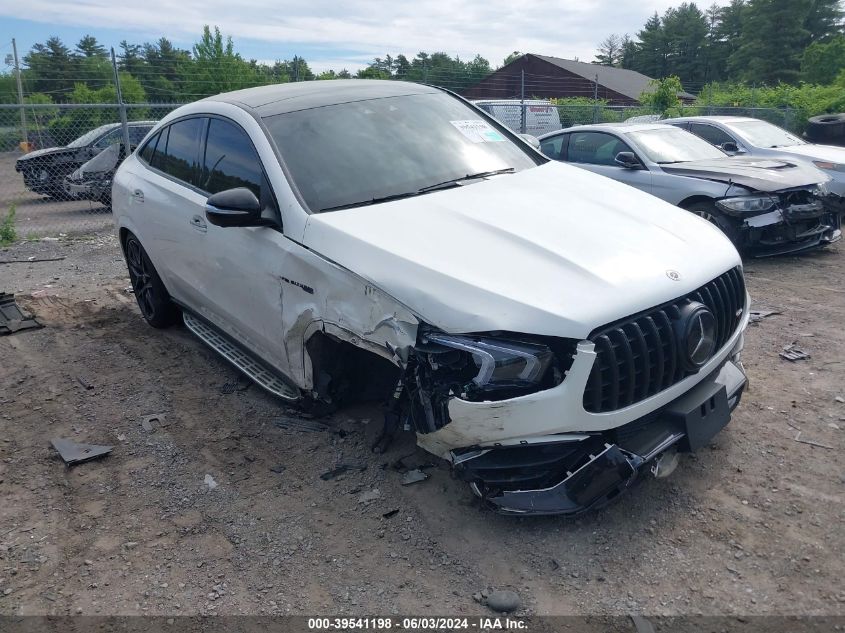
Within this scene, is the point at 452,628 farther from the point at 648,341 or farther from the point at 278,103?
the point at 278,103

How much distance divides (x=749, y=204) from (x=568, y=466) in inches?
212

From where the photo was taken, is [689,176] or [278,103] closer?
[278,103]

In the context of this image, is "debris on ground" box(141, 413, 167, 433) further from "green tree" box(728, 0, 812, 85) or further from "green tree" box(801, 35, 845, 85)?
"green tree" box(728, 0, 812, 85)

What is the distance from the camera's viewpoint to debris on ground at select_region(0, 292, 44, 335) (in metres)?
5.57

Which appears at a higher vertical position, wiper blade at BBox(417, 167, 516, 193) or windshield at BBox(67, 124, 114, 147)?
wiper blade at BBox(417, 167, 516, 193)

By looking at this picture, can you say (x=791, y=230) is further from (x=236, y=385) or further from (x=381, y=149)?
(x=236, y=385)

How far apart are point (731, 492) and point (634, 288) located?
1.13 m

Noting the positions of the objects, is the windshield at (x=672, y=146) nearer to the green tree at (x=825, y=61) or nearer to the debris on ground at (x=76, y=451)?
the debris on ground at (x=76, y=451)

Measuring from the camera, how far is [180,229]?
4.41 metres

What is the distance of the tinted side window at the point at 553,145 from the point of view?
9.01 m

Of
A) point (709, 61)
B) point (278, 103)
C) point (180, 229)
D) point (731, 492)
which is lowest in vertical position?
point (731, 492)

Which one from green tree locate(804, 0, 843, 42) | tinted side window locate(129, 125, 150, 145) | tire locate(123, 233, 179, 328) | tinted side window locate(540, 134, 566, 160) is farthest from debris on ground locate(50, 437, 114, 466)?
green tree locate(804, 0, 843, 42)

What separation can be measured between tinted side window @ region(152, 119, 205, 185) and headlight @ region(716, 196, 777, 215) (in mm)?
5322

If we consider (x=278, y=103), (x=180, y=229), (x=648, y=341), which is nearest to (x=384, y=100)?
(x=278, y=103)
